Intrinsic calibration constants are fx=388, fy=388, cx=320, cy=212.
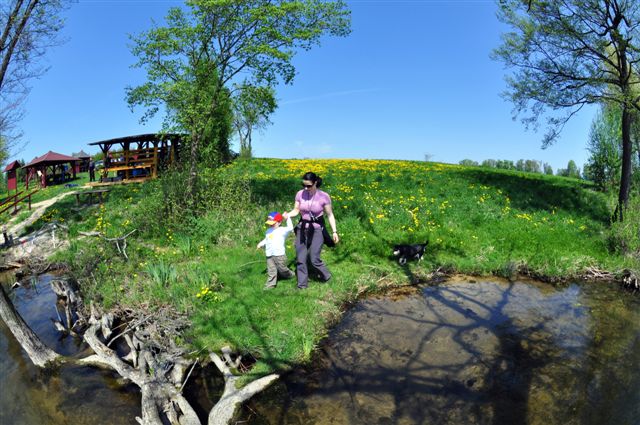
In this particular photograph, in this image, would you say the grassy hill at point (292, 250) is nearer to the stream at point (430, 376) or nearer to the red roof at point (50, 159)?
the stream at point (430, 376)

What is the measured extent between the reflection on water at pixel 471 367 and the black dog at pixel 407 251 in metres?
1.74

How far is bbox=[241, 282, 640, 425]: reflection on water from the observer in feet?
15.7

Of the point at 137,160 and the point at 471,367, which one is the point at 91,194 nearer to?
the point at 137,160

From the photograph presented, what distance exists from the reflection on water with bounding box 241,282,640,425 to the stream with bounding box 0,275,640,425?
2 cm

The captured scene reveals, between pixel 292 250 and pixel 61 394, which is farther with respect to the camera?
pixel 292 250

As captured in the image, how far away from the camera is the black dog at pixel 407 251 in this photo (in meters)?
10.0

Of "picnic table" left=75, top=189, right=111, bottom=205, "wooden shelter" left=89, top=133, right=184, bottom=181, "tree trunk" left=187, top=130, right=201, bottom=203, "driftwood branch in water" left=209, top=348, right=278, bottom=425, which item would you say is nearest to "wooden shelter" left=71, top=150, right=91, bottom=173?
"wooden shelter" left=89, top=133, right=184, bottom=181

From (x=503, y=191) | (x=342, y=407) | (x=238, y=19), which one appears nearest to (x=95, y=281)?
(x=342, y=407)

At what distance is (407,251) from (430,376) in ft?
15.5

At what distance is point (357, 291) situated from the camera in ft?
27.8

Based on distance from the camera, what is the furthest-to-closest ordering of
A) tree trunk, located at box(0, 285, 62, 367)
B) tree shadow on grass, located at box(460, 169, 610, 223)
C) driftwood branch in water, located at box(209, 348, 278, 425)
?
1. tree shadow on grass, located at box(460, 169, 610, 223)
2. tree trunk, located at box(0, 285, 62, 367)
3. driftwood branch in water, located at box(209, 348, 278, 425)

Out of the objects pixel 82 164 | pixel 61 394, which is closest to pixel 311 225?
pixel 61 394

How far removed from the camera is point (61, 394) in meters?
5.51

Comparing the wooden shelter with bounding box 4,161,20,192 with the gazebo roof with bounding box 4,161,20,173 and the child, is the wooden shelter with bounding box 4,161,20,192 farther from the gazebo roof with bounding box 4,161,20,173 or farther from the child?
the child
